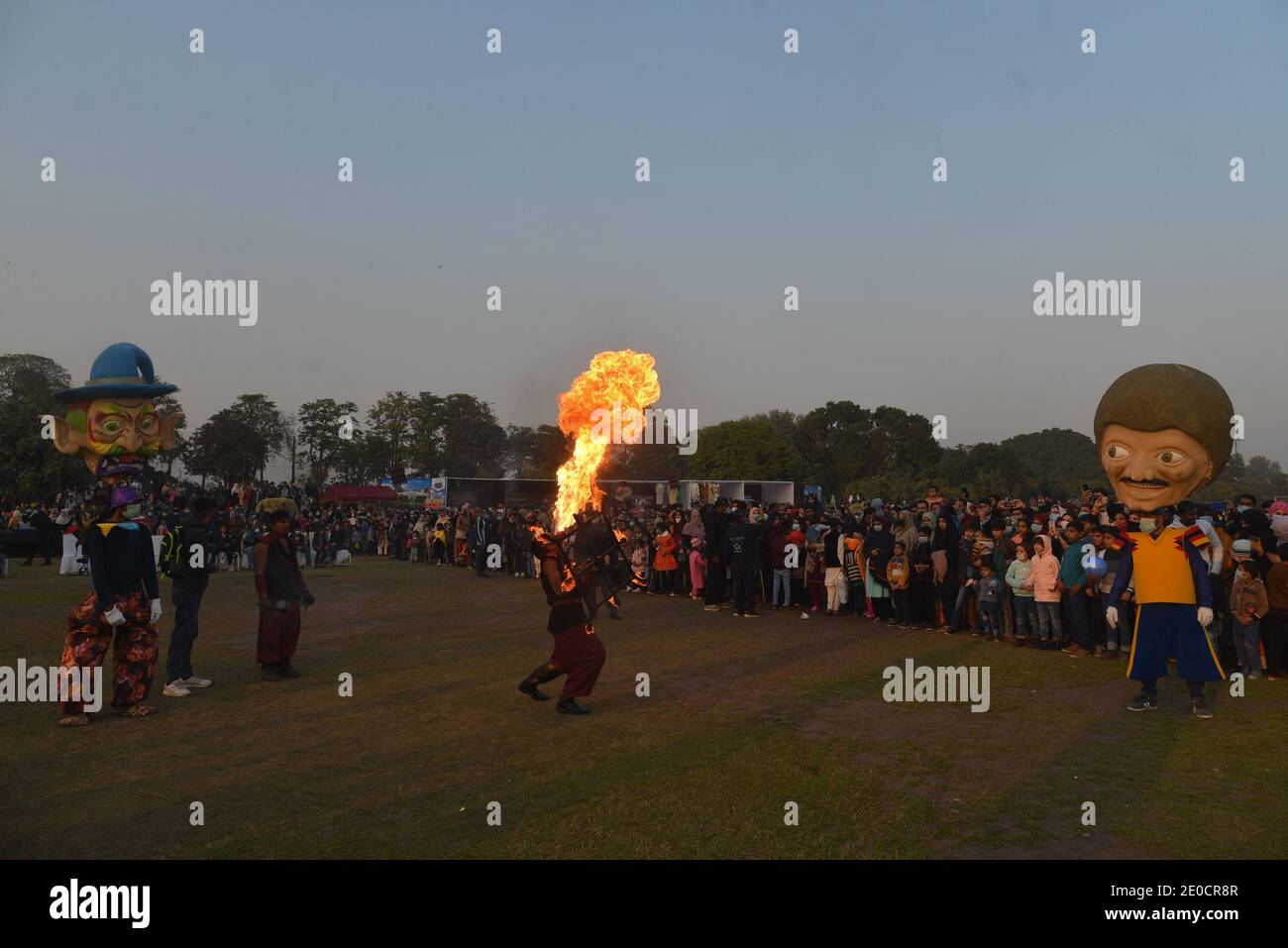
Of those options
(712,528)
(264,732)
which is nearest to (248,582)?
(712,528)

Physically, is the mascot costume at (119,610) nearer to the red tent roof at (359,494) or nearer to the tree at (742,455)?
the red tent roof at (359,494)

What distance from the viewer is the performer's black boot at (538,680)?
10062mm

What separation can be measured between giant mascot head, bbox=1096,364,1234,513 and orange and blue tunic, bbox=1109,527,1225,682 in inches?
24.2

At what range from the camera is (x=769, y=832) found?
20.0 feet

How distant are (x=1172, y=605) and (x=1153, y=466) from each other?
5.17 feet

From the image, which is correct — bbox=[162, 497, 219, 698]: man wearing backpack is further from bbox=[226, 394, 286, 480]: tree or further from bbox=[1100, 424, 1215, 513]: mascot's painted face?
bbox=[226, 394, 286, 480]: tree

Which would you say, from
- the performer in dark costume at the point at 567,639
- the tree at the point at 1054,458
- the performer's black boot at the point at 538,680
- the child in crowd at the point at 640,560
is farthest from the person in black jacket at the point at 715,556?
the tree at the point at 1054,458

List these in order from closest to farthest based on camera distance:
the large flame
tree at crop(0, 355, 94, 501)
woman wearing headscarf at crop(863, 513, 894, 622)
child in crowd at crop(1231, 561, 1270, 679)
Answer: child in crowd at crop(1231, 561, 1270, 679) → the large flame → woman wearing headscarf at crop(863, 513, 894, 622) → tree at crop(0, 355, 94, 501)

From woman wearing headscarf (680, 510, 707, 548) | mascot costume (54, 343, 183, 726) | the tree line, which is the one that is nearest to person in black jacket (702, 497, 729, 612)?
woman wearing headscarf (680, 510, 707, 548)

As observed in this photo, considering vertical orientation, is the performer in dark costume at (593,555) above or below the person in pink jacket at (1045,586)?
above

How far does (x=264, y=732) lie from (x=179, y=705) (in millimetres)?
1846

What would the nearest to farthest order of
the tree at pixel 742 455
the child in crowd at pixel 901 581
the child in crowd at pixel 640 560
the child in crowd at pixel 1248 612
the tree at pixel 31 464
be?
the child in crowd at pixel 1248 612 → the child in crowd at pixel 901 581 → the child in crowd at pixel 640 560 → the tree at pixel 31 464 → the tree at pixel 742 455

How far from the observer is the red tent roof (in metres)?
64.8

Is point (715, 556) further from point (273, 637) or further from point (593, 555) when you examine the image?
point (273, 637)
